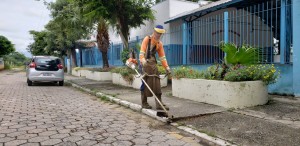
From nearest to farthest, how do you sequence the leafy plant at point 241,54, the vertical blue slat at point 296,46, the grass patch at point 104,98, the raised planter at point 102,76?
the leafy plant at point 241,54 < the vertical blue slat at point 296,46 < the grass patch at point 104,98 < the raised planter at point 102,76

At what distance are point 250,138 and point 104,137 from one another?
233 centimetres

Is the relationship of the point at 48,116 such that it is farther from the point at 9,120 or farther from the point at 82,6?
the point at 82,6

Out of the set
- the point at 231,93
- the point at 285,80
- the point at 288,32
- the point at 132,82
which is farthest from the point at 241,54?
the point at 132,82

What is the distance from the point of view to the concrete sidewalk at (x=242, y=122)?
4086 millimetres

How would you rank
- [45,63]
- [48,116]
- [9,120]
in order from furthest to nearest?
[45,63] → [48,116] → [9,120]

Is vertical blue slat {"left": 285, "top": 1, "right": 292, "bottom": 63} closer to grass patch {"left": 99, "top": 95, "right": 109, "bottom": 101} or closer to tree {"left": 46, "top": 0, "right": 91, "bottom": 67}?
grass patch {"left": 99, "top": 95, "right": 109, "bottom": 101}

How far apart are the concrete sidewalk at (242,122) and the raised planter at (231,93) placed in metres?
0.18

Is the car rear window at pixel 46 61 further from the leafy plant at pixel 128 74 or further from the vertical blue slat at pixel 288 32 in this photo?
the vertical blue slat at pixel 288 32

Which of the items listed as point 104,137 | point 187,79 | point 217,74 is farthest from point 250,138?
point 187,79

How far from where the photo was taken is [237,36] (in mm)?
9891

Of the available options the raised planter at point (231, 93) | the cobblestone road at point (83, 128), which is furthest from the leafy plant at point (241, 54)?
the cobblestone road at point (83, 128)

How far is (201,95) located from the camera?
280 inches

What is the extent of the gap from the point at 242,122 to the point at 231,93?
1.22 metres

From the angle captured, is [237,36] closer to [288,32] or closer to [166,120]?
[288,32]
